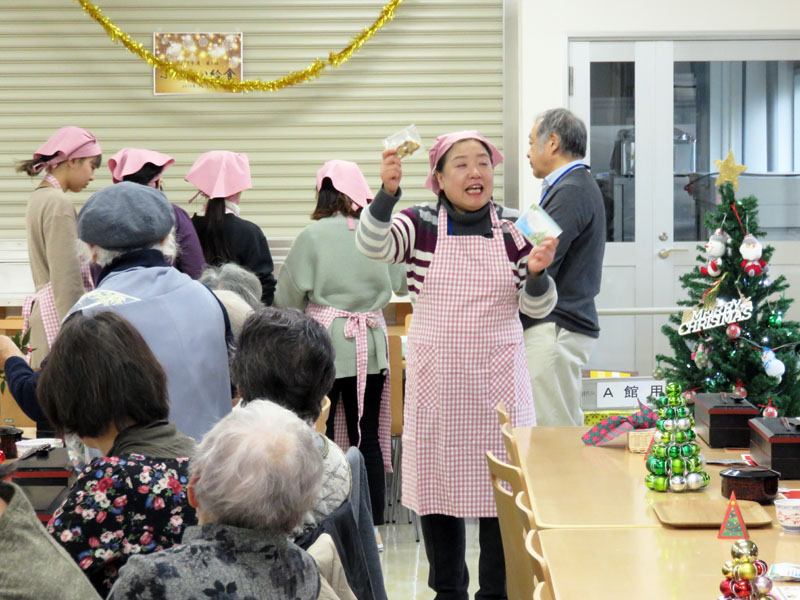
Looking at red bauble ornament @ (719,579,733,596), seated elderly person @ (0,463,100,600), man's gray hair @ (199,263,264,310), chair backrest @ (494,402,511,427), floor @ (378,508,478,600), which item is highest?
man's gray hair @ (199,263,264,310)

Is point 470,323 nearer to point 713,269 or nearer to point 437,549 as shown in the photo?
point 437,549

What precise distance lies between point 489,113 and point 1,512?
5.88 meters

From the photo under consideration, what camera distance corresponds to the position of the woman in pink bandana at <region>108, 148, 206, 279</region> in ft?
15.3

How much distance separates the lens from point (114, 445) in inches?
85.9

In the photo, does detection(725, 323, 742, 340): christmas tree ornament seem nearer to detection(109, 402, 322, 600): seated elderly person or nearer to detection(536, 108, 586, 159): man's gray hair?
detection(536, 108, 586, 159): man's gray hair

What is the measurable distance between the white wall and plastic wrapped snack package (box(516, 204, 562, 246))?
3.31 m

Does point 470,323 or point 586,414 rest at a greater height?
point 470,323

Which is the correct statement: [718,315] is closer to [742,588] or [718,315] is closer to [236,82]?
[742,588]

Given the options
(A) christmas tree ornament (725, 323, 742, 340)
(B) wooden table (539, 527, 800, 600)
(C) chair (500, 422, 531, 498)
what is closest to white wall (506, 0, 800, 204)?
(A) christmas tree ornament (725, 323, 742, 340)

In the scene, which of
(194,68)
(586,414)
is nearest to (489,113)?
(194,68)

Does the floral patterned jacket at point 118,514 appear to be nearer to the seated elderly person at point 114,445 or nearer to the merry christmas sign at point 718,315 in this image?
the seated elderly person at point 114,445

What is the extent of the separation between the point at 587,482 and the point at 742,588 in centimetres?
117

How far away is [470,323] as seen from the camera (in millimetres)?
3439

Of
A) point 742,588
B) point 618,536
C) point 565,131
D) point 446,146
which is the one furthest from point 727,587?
point 565,131
